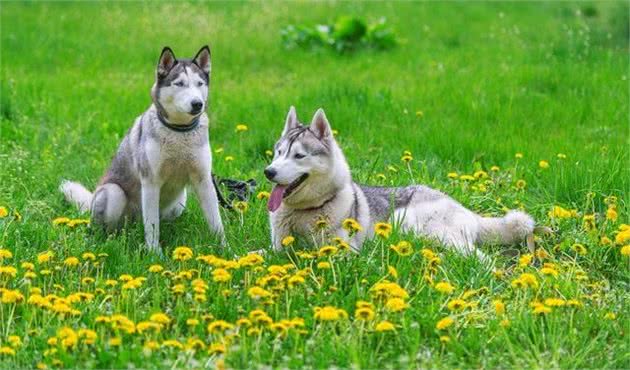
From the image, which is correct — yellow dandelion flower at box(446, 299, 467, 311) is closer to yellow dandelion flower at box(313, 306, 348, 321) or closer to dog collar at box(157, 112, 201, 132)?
yellow dandelion flower at box(313, 306, 348, 321)

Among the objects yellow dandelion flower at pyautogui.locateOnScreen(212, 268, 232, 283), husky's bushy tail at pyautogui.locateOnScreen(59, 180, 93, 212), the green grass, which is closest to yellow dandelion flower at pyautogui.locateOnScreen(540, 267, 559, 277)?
the green grass

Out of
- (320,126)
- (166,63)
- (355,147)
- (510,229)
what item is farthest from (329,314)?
(355,147)

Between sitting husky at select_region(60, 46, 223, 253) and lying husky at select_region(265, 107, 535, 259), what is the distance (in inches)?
21.5

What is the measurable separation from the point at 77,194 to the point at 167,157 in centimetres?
109

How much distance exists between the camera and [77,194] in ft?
23.9

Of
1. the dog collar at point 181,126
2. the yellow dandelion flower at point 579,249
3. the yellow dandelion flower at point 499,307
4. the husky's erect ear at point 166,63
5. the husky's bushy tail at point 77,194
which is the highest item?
the husky's erect ear at point 166,63

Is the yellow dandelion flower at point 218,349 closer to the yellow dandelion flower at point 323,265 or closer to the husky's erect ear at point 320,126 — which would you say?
the yellow dandelion flower at point 323,265

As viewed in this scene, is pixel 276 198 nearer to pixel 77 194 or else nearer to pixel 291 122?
pixel 291 122

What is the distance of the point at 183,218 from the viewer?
22.9ft

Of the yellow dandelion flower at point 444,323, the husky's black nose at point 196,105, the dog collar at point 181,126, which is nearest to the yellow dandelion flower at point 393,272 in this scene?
the yellow dandelion flower at point 444,323

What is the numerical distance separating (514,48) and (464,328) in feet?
24.3

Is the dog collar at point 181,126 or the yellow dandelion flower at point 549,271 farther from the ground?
the dog collar at point 181,126

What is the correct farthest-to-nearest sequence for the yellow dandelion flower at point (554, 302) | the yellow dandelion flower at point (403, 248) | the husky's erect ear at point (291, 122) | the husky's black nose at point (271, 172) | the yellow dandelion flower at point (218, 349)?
1. the husky's erect ear at point (291, 122)
2. the husky's black nose at point (271, 172)
3. the yellow dandelion flower at point (403, 248)
4. the yellow dandelion flower at point (554, 302)
5. the yellow dandelion flower at point (218, 349)

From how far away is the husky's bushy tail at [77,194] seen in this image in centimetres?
716
